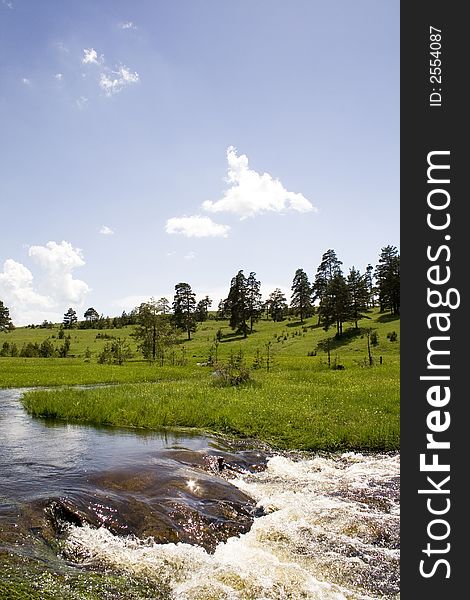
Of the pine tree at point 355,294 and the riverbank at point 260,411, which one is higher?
the pine tree at point 355,294

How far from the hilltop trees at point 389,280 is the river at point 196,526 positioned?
82.8 m

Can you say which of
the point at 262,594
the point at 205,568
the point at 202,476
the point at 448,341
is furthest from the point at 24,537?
the point at 448,341

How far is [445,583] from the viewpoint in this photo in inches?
236

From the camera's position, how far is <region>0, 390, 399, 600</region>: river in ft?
24.6

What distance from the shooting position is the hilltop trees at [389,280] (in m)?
93.7

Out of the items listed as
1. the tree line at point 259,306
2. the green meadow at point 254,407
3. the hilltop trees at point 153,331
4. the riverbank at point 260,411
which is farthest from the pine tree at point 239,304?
the riverbank at point 260,411

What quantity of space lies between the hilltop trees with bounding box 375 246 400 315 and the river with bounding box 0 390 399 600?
82767 millimetres

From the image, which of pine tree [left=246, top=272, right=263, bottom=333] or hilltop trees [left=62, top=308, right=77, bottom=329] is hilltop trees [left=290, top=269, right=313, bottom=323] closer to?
pine tree [left=246, top=272, right=263, bottom=333]

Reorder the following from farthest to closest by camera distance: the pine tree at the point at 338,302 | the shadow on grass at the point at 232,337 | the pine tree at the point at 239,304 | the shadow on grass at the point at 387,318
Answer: the pine tree at the point at 239,304, the shadow on grass at the point at 232,337, the shadow on grass at the point at 387,318, the pine tree at the point at 338,302

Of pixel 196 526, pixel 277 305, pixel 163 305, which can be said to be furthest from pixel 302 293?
pixel 196 526

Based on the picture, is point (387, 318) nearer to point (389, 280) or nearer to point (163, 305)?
point (389, 280)

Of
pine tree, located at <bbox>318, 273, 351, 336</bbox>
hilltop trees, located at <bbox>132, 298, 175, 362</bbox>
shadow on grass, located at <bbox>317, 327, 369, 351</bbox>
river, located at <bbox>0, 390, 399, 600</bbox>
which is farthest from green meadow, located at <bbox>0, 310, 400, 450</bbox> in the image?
pine tree, located at <bbox>318, 273, 351, 336</bbox>

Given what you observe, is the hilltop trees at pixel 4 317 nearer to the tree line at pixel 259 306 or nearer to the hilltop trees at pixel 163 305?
the tree line at pixel 259 306

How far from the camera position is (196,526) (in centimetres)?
969
